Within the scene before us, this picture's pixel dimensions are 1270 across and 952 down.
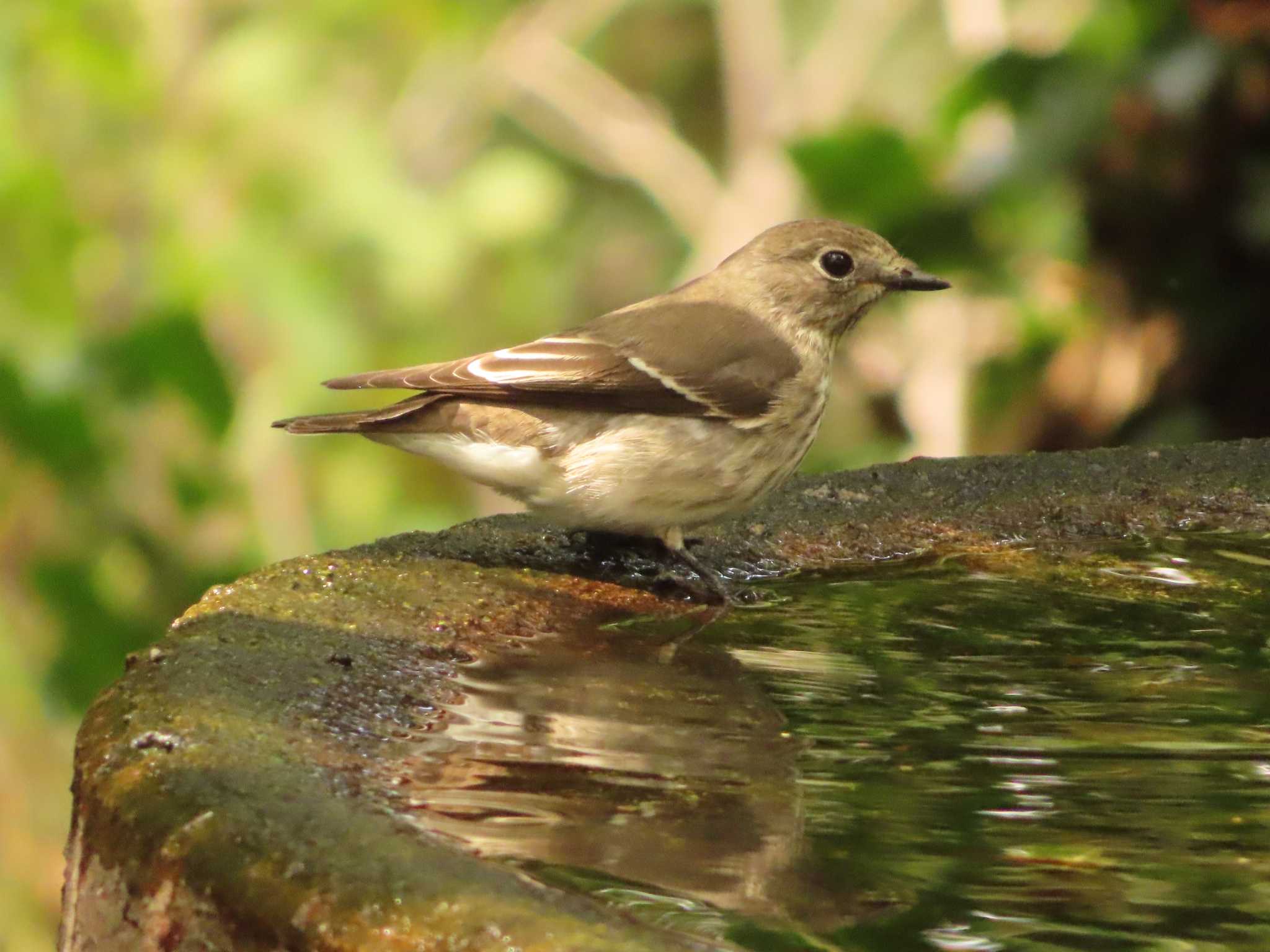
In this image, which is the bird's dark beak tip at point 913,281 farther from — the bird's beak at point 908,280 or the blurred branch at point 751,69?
the blurred branch at point 751,69

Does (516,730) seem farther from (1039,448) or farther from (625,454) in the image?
(1039,448)

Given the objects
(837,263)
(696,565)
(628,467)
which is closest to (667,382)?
(628,467)

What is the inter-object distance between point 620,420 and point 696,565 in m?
0.47

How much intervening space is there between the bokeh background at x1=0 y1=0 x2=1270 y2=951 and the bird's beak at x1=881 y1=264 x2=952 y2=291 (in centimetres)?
143

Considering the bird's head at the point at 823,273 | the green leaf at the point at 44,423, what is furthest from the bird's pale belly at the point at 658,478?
the green leaf at the point at 44,423

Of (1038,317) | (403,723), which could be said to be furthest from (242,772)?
(1038,317)

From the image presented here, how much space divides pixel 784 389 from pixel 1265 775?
1.93m

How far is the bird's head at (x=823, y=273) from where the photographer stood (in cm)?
455

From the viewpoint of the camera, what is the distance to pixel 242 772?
197 cm

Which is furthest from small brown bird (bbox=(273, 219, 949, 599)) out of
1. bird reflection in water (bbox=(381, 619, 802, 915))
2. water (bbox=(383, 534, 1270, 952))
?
bird reflection in water (bbox=(381, 619, 802, 915))

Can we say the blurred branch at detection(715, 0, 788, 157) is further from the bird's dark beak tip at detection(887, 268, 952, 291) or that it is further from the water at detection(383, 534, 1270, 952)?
the water at detection(383, 534, 1270, 952)

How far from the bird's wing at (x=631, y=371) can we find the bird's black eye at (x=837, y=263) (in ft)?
1.29

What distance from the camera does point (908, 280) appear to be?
457 cm

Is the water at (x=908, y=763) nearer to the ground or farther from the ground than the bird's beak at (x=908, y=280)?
nearer to the ground
